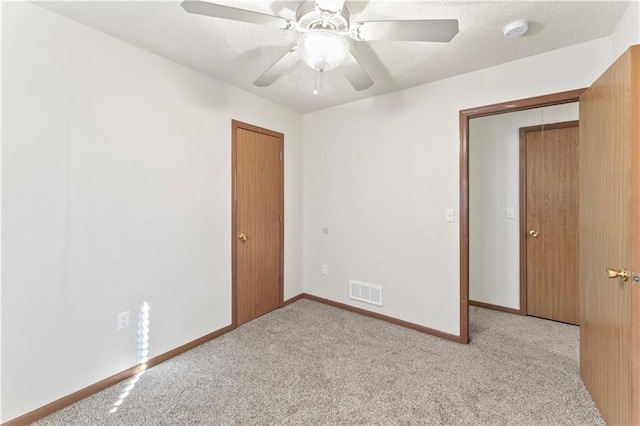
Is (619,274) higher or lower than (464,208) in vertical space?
lower

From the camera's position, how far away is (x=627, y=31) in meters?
1.67

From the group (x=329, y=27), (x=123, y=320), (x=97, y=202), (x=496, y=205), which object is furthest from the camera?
(x=496, y=205)

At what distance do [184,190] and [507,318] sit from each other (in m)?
3.49

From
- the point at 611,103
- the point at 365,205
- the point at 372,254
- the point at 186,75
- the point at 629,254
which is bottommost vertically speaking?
the point at 372,254

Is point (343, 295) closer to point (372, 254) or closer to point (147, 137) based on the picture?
point (372, 254)

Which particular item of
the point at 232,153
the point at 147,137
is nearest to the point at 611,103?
the point at 232,153

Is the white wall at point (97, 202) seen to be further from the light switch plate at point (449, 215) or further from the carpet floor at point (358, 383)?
the light switch plate at point (449, 215)

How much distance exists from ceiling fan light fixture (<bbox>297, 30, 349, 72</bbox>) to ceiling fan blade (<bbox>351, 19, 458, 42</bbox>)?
0.13m

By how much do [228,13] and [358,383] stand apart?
2.26m

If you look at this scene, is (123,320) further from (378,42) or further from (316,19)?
(378,42)

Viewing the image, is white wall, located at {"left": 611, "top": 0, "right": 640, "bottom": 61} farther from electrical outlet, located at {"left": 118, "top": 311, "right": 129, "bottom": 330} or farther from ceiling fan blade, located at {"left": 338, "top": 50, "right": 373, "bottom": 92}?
electrical outlet, located at {"left": 118, "top": 311, "right": 129, "bottom": 330}

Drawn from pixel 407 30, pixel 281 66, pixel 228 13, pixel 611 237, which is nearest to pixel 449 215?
pixel 611 237

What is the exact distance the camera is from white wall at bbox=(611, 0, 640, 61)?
154cm

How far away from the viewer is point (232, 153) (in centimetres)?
Answer: 283
